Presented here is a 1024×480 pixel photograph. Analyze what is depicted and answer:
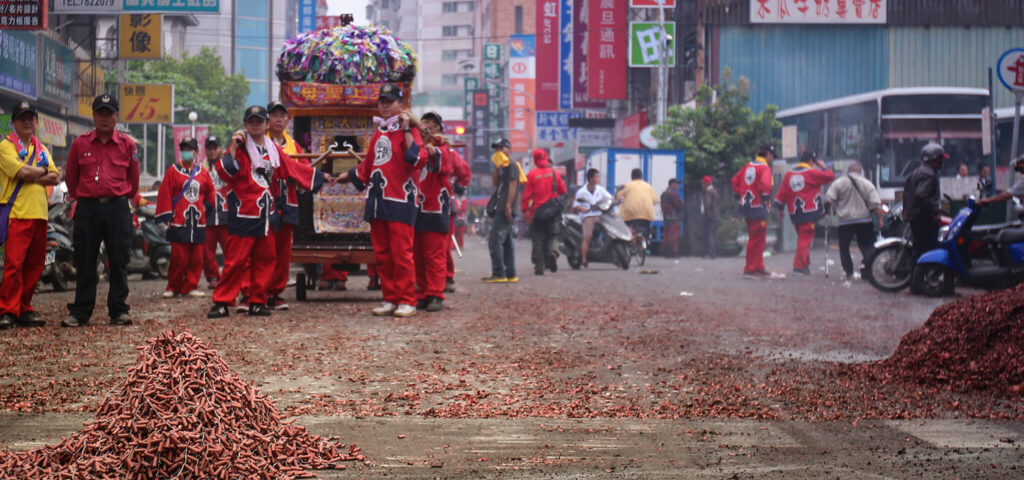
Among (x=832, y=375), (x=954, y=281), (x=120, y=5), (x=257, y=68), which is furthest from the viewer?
(x=257, y=68)

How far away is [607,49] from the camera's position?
4553 cm

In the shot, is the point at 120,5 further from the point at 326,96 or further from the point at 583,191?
the point at 326,96

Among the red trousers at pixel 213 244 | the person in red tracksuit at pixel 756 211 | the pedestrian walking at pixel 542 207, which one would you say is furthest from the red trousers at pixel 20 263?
the person in red tracksuit at pixel 756 211

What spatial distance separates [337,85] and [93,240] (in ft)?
12.7

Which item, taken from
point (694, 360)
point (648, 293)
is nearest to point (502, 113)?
point (648, 293)

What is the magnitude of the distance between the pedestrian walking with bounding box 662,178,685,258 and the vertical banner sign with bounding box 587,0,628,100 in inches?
722

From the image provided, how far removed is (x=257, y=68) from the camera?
11419 centimetres

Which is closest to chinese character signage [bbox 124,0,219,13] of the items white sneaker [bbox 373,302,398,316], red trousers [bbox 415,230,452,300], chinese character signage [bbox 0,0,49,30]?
chinese character signage [bbox 0,0,49,30]

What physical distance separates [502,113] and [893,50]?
62299 millimetres

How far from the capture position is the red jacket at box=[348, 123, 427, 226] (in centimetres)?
1048

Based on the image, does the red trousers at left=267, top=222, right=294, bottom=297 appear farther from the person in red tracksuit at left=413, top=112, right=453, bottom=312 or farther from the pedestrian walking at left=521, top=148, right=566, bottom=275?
the pedestrian walking at left=521, top=148, right=566, bottom=275

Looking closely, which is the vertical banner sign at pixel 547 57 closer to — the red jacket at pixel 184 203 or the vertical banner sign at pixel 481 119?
the vertical banner sign at pixel 481 119

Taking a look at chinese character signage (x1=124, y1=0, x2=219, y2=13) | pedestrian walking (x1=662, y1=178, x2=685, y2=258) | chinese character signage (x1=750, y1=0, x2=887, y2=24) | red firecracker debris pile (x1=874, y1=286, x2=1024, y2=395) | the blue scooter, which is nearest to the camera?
red firecracker debris pile (x1=874, y1=286, x2=1024, y2=395)

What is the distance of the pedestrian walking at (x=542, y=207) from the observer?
17859 millimetres
